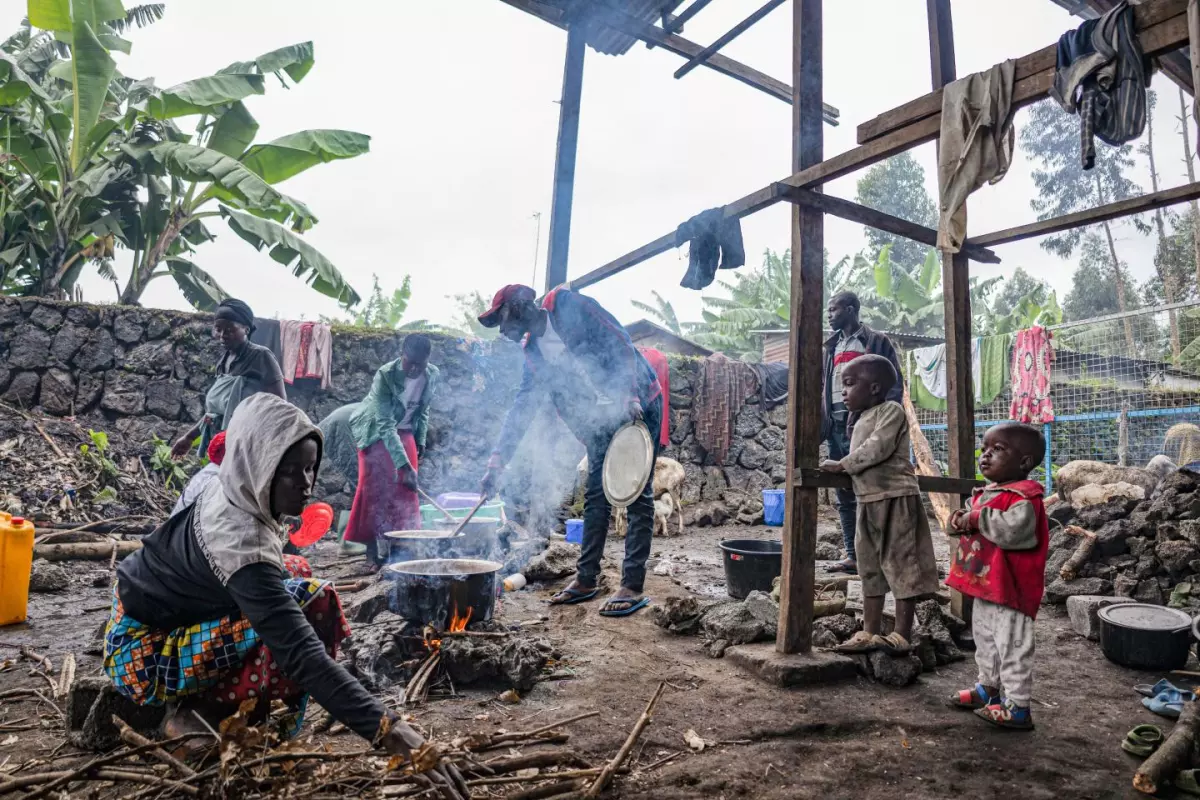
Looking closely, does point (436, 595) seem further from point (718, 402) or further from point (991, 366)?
point (991, 366)

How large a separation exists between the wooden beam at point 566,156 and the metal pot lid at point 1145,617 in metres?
5.13

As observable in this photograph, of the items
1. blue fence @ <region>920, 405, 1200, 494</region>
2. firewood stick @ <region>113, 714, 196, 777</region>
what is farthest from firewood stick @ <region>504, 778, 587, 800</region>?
A: blue fence @ <region>920, 405, 1200, 494</region>

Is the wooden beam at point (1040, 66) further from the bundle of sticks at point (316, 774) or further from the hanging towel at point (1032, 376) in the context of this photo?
the hanging towel at point (1032, 376)

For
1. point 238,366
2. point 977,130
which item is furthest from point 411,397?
point 977,130

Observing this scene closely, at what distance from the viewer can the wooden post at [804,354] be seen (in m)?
3.45

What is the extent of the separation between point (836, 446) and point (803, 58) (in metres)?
3.56

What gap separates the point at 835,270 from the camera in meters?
26.7

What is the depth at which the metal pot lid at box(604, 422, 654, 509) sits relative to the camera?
14.4ft

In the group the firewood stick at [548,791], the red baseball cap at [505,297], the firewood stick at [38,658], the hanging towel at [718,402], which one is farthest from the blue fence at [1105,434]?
the firewood stick at [38,658]

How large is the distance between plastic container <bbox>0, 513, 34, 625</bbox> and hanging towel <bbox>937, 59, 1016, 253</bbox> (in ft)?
17.9

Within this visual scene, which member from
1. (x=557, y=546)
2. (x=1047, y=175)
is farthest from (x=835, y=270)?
(x=557, y=546)

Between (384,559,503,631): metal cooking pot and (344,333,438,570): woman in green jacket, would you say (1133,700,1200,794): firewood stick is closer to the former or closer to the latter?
(384,559,503,631): metal cooking pot

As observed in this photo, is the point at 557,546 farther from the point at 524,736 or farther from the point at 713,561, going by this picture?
the point at 524,736

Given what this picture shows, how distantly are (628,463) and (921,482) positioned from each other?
73.2 inches
